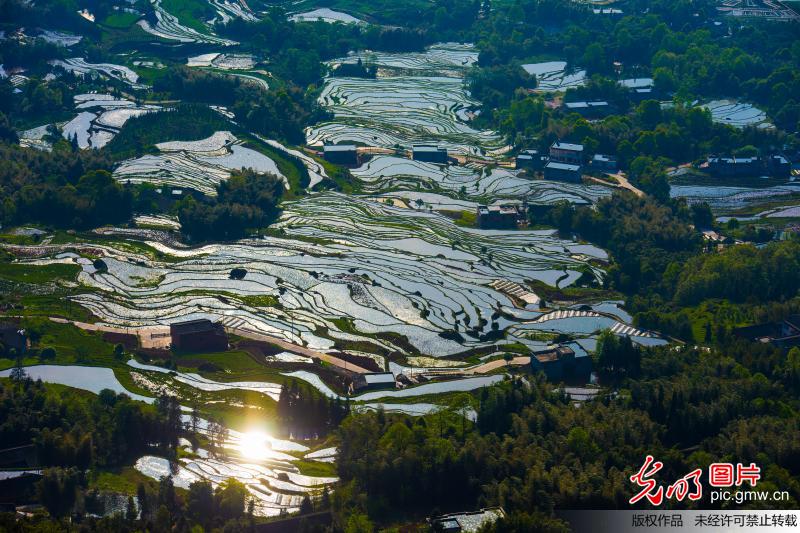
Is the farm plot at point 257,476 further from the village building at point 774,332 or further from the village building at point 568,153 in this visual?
the village building at point 568,153

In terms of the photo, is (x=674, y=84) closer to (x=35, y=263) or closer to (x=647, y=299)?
(x=647, y=299)

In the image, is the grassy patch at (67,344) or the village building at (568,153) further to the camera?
the village building at (568,153)

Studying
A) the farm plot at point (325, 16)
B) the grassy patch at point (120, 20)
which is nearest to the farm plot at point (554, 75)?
the farm plot at point (325, 16)

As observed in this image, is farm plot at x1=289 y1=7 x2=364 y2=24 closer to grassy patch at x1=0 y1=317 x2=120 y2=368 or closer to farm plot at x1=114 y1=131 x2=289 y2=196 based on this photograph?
farm plot at x1=114 y1=131 x2=289 y2=196

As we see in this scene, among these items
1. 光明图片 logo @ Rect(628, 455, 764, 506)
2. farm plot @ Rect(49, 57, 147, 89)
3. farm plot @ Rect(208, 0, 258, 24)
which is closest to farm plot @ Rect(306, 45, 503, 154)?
farm plot @ Rect(208, 0, 258, 24)

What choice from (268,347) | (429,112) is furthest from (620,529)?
(429,112)
